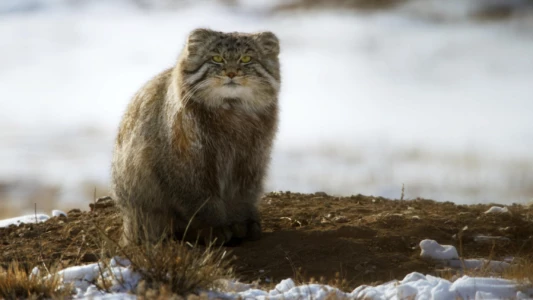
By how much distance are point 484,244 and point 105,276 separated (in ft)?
14.2

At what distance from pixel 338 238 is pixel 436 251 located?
107 cm

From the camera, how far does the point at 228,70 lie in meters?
7.89

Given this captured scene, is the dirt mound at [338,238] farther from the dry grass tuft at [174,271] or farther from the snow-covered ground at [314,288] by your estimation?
the dry grass tuft at [174,271]

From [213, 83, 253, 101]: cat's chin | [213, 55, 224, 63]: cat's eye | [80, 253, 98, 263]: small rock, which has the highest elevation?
[213, 55, 224, 63]: cat's eye

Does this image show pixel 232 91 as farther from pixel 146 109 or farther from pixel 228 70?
pixel 146 109

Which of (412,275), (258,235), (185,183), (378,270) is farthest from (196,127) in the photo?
(412,275)

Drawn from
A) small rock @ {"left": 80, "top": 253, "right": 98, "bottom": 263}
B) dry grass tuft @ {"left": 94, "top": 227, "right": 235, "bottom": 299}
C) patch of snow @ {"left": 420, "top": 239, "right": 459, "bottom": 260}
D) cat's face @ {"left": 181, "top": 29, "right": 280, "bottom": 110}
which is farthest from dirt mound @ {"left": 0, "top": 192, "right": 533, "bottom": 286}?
cat's face @ {"left": 181, "top": 29, "right": 280, "bottom": 110}

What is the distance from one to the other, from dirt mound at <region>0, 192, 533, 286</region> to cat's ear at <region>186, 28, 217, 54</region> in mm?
2252

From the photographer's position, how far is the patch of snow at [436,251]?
739cm

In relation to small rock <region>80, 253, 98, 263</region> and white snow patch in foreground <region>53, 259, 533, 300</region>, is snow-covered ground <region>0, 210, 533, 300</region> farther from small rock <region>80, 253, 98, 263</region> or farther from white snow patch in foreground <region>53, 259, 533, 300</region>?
small rock <region>80, 253, 98, 263</region>

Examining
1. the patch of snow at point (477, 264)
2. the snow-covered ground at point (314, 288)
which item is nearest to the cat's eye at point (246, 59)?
the snow-covered ground at point (314, 288)

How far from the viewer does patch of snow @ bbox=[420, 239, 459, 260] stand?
739 cm

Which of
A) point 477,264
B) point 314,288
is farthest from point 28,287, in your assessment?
point 477,264

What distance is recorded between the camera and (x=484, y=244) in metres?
8.13
